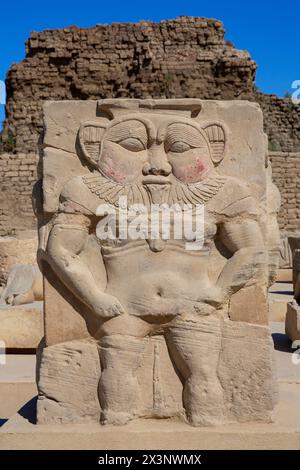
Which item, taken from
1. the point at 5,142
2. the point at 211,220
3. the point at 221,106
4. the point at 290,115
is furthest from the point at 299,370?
the point at 290,115

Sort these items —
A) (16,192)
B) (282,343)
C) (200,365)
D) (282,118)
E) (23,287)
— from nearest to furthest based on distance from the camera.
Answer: (200,365)
(282,343)
(23,287)
(16,192)
(282,118)

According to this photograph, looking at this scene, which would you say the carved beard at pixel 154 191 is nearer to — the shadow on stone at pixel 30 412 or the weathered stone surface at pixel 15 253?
the shadow on stone at pixel 30 412

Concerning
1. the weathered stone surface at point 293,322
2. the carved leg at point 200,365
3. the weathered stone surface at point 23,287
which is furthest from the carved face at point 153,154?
the weathered stone surface at point 23,287

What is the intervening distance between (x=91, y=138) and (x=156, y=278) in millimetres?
829

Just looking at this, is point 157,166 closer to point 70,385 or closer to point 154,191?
point 154,191

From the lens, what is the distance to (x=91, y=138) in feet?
11.5

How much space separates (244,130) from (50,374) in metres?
1.68

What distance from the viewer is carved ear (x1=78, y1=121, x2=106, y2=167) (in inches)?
138

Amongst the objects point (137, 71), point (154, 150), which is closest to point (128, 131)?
point (154, 150)

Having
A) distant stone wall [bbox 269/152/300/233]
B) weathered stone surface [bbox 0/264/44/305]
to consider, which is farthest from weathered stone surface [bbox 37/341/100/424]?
distant stone wall [bbox 269/152/300/233]

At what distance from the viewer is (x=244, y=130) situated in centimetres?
353

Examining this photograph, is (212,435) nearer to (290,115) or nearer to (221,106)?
(221,106)

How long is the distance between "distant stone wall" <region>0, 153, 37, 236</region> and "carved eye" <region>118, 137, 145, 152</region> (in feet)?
47.6

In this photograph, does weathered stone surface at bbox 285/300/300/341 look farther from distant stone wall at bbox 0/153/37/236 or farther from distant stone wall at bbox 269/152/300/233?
distant stone wall at bbox 269/152/300/233
